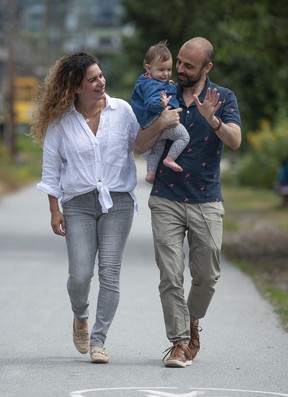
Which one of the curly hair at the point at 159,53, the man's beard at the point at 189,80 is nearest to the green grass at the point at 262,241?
the man's beard at the point at 189,80

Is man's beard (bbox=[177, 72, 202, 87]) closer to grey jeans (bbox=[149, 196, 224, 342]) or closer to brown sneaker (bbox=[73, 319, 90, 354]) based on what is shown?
grey jeans (bbox=[149, 196, 224, 342])

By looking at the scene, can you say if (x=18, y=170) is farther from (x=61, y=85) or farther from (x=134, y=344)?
(x=61, y=85)

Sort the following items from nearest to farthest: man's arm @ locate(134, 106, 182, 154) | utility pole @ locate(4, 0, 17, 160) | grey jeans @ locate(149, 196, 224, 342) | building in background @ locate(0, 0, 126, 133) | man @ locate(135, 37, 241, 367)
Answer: man's arm @ locate(134, 106, 182, 154) → man @ locate(135, 37, 241, 367) → grey jeans @ locate(149, 196, 224, 342) → utility pole @ locate(4, 0, 17, 160) → building in background @ locate(0, 0, 126, 133)

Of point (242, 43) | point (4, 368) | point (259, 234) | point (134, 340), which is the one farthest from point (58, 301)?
point (259, 234)

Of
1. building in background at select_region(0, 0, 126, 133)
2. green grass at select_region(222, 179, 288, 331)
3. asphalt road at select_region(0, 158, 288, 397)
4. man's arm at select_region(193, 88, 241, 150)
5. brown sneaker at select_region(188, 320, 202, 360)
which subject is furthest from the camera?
building in background at select_region(0, 0, 126, 133)

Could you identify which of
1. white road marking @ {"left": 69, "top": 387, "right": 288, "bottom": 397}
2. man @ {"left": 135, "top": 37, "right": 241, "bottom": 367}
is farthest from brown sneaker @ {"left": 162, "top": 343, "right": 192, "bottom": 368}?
white road marking @ {"left": 69, "top": 387, "right": 288, "bottom": 397}

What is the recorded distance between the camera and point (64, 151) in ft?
28.2

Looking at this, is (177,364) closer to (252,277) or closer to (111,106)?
(111,106)

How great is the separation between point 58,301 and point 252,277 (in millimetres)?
3260

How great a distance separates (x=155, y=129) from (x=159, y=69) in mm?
380

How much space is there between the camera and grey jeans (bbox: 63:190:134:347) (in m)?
8.53

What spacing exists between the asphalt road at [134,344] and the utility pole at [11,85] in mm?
36121

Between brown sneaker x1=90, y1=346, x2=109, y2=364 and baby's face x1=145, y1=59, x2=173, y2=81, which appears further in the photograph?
brown sneaker x1=90, y1=346, x2=109, y2=364

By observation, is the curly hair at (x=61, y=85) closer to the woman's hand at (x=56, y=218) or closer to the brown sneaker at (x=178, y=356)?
the woman's hand at (x=56, y=218)
